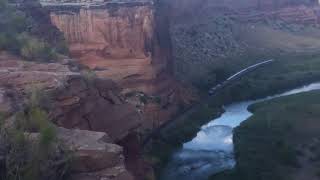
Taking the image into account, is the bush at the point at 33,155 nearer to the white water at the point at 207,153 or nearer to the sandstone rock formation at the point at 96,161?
the sandstone rock formation at the point at 96,161

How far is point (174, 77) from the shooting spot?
126 ft

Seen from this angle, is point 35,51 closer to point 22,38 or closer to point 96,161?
point 22,38

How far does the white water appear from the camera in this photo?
2767 centimetres

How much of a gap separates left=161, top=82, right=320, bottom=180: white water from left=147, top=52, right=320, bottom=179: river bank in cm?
39

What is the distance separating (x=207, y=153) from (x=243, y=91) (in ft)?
45.2

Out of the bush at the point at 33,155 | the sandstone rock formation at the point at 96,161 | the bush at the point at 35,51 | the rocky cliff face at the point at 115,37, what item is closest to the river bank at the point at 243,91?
the rocky cliff face at the point at 115,37

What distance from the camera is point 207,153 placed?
30281 mm

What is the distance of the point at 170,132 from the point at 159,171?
5.23m

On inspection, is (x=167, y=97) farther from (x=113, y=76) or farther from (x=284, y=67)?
(x=284, y=67)

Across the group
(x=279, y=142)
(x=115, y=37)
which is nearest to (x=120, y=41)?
(x=115, y=37)

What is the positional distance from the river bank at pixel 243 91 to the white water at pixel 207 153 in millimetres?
391

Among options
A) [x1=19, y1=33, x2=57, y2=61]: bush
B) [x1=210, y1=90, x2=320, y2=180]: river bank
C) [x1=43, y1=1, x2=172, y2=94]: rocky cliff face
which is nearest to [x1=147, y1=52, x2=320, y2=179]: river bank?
[x1=210, y1=90, x2=320, y2=180]: river bank

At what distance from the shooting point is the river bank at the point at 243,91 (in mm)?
30859

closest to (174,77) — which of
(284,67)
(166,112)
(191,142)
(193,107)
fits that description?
(193,107)
